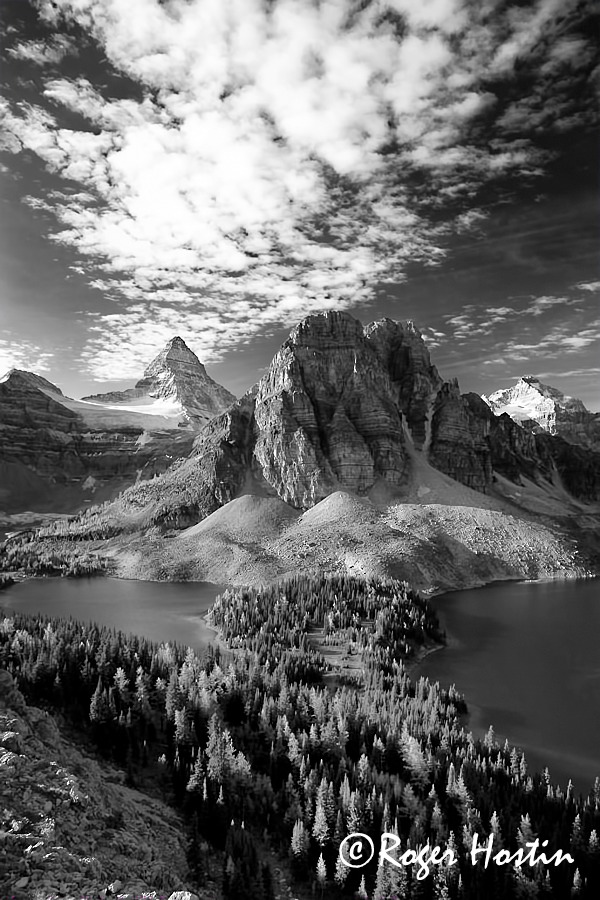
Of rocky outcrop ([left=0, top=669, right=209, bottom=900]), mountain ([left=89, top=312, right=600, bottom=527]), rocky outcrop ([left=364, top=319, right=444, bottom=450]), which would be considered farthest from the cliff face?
rocky outcrop ([left=0, top=669, right=209, bottom=900])

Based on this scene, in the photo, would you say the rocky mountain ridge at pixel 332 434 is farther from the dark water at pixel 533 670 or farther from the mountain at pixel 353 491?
the dark water at pixel 533 670

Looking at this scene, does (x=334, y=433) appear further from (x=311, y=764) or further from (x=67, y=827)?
(x=67, y=827)

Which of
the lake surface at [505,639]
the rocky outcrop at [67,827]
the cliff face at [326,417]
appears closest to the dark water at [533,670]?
the lake surface at [505,639]

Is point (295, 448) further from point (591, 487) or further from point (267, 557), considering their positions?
point (591, 487)

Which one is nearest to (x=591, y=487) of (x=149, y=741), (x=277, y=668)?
(x=277, y=668)

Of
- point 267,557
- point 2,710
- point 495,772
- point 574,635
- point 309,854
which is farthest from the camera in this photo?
point 267,557
